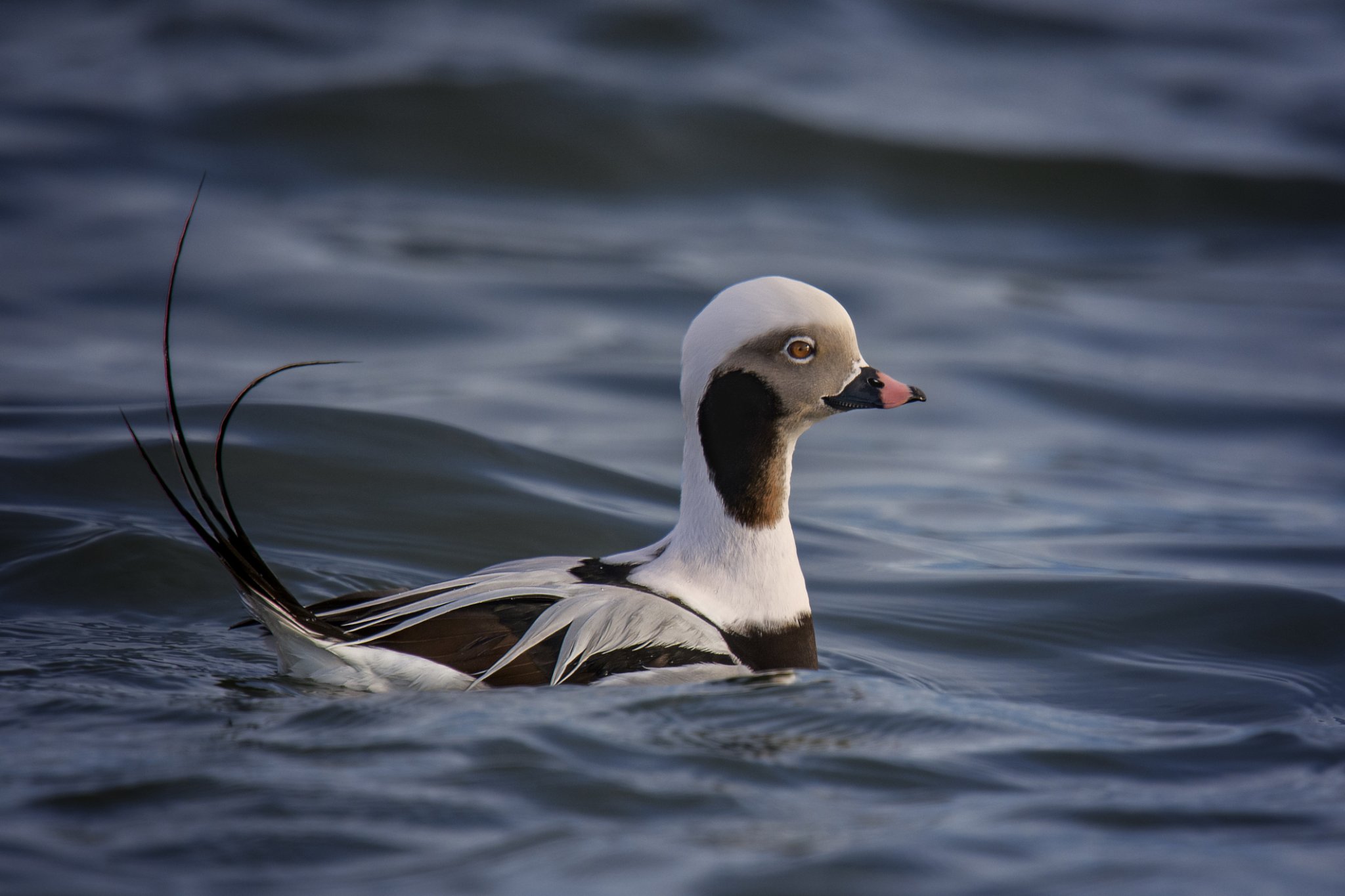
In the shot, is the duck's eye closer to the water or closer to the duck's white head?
the duck's white head

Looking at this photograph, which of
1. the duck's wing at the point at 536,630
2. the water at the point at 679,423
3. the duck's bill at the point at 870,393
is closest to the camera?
the water at the point at 679,423

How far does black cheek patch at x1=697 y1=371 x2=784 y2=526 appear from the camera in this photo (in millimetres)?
4191

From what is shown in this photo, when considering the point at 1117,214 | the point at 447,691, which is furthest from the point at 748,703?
the point at 1117,214

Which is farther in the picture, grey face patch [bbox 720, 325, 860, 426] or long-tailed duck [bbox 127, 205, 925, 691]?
grey face patch [bbox 720, 325, 860, 426]

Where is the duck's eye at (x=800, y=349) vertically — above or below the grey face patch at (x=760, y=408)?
above

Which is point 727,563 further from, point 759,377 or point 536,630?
point 536,630

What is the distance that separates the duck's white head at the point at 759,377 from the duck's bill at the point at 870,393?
0.01m

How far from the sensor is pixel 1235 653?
17.6ft

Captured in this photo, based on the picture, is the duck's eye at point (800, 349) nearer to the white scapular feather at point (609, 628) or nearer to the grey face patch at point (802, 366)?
the grey face patch at point (802, 366)

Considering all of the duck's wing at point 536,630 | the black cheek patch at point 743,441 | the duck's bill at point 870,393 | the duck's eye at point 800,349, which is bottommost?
the duck's wing at point 536,630

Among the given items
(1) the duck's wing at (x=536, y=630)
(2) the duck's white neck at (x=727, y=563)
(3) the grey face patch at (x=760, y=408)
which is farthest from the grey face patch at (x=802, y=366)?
(1) the duck's wing at (x=536, y=630)

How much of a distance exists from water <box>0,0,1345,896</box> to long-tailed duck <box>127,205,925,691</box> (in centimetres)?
12

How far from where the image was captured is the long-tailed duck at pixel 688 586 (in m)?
3.74

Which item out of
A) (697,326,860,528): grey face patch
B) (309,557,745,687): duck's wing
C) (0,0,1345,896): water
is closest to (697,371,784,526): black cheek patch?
(697,326,860,528): grey face patch
